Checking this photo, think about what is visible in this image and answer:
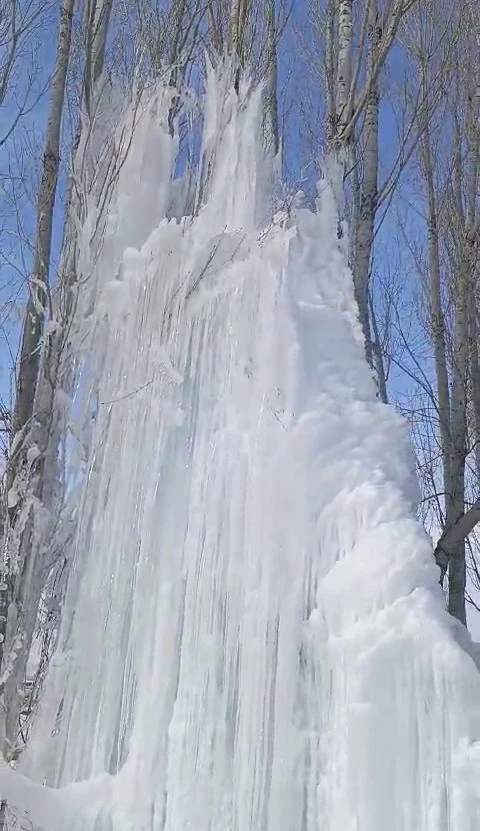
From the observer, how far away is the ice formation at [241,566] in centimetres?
194

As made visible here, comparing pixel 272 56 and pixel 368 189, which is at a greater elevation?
pixel 272 56

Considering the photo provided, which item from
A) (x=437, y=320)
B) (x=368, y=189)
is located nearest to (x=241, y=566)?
(x=368, y=189)

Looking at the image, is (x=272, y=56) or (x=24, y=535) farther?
(x=272, y=56)

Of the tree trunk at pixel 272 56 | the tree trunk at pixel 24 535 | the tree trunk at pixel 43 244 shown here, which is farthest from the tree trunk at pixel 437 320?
A: the tree trunk at pixel 24 535

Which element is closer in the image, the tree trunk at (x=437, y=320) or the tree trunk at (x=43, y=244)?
the tree trunk at (x=43, y=244)

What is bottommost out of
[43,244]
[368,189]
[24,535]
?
[24,535]

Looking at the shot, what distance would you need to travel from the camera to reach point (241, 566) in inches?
97.6

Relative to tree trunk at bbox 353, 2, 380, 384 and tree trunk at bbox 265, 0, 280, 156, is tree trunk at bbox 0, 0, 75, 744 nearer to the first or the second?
tree trunk at bbox 353, 2, 380, 384

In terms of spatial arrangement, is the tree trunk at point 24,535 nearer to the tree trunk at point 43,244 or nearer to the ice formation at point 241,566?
the tree trunk at point 43,244

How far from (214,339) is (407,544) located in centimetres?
119

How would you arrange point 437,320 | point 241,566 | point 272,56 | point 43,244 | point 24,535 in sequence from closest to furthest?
point 241,566 → point 24,535 → point 43,244 → point 272,56 → point 437,320

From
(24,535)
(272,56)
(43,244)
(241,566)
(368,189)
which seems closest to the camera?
(241,566)

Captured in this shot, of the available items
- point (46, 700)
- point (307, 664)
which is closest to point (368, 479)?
point (307, 664)

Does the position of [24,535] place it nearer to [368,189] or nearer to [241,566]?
[241,566]
